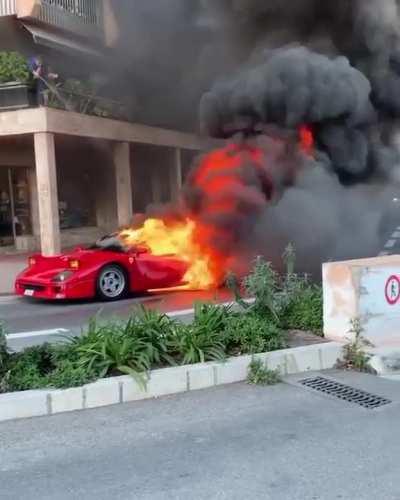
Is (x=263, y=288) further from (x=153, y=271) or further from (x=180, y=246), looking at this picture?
(x=180, y=246)

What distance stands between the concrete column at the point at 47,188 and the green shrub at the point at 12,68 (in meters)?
1.48

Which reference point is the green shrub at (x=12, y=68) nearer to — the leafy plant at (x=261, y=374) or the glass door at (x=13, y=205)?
the glass door at (x=13, y=205)

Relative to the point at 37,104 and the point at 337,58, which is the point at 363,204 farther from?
the point at 37,104

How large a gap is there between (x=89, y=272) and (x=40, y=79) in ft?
22.4

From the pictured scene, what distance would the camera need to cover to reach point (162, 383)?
14.9ft

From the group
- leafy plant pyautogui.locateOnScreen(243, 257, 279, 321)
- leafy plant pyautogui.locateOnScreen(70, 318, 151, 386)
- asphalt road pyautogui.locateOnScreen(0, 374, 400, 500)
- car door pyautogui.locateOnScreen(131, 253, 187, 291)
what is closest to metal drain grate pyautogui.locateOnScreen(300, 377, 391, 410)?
asphalt road pyautogui.locateOnScreen(0, 374, 400, 500)

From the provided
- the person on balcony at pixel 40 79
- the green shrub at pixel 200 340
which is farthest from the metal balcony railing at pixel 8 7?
the green shrub at pixel 200 340

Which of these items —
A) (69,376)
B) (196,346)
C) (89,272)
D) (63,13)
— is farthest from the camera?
(63,13)

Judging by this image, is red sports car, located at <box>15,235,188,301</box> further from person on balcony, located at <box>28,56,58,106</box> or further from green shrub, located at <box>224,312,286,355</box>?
person on balcony, located at <box>28,56,58,106</box>

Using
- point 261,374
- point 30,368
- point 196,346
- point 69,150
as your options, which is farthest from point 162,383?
point 69,150

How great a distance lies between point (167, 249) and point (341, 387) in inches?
233

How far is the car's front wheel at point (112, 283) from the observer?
31.4 ft

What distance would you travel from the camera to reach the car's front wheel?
957cm

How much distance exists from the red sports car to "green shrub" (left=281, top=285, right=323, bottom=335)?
402cm
